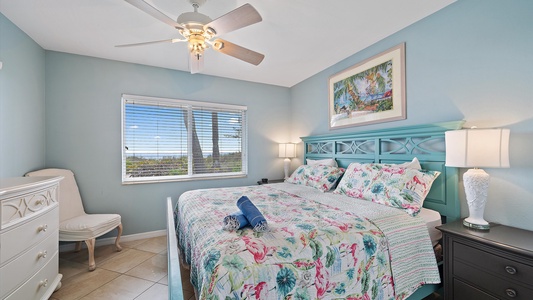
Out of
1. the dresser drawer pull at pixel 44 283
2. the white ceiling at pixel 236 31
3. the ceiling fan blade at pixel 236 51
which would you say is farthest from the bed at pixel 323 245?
the ceiling fan blade at pixel 236 51

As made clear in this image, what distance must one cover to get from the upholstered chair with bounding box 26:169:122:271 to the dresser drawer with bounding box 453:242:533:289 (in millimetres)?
3336

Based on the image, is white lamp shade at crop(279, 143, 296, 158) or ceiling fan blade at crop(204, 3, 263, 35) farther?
white lamp shade at crop(279, 143, 296, 158)

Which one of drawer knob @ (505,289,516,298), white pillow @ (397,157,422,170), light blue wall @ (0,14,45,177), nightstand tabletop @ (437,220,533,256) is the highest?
light blue wall @ (0,14,45,177)

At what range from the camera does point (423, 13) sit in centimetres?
203

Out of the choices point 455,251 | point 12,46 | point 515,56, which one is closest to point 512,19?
point 515,56

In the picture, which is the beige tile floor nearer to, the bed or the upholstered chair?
the upholstered chair

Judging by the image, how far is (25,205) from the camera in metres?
1.45

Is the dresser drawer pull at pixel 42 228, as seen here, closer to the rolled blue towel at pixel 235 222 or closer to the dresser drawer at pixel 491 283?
the rolled blue towel at pixel 235 222

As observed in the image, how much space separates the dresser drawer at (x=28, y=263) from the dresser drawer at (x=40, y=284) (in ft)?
0.13

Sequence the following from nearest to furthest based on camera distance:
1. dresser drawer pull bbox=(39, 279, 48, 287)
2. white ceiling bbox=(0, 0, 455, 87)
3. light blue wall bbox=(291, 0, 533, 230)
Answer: light blue wall bbox=(291, 0, 533, 230), dresser drawer pull bbox=(39, 279, 48, 287), white ceiling bbox=(0, 0, 455, 87)

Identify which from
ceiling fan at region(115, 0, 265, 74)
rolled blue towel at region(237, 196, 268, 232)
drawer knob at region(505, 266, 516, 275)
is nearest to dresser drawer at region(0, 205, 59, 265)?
rolled blue towel at region(237, 196, 268, 232)

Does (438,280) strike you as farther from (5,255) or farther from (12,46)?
(12,46)

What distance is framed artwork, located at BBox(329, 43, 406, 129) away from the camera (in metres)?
2.33

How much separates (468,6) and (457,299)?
90.5 inches
